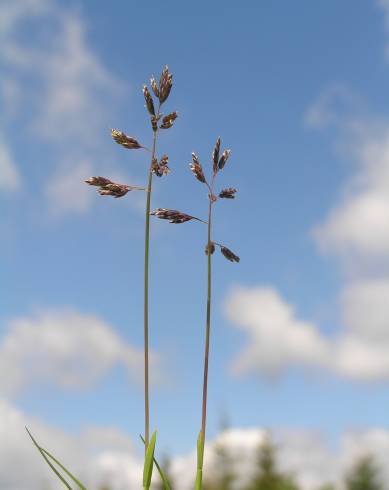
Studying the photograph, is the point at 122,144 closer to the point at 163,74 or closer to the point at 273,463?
the point at 163,74

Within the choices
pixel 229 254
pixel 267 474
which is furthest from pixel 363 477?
pixel 229 254

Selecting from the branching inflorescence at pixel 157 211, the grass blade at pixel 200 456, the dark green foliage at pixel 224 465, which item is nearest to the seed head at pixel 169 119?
the branching inflorescence at pixel 157 211

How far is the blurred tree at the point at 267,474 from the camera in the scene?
2039cm

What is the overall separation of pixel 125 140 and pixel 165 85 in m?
0.44

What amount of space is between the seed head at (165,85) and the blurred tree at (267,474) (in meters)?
16.9

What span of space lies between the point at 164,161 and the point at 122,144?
356mm

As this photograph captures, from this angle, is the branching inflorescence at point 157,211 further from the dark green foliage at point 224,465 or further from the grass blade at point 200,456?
the dark green foliage at point 224,465

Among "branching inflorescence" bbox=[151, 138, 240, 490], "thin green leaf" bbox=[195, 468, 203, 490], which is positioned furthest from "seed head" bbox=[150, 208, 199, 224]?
"thin green leaf" bbox=[195, 468, 203, 490]

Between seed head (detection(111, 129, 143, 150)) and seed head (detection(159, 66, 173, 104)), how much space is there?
0.31 meters

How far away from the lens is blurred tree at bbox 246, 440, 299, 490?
66.9ft

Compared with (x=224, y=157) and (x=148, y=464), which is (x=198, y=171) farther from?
(x=148, y=464)

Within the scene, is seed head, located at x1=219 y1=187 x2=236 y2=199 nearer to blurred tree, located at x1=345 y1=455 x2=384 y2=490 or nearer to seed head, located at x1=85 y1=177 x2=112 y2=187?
seed head, located at x1=85 y1=177 x2=112 y2=187

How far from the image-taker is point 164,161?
4.21 meters

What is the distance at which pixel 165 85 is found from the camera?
14.0ft
